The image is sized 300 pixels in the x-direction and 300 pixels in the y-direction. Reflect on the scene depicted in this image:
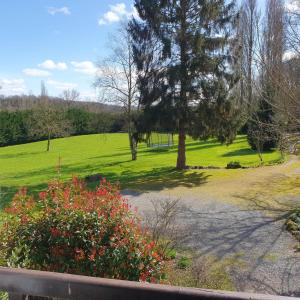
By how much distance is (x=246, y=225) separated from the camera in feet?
35.5

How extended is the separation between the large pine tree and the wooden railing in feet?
55.4

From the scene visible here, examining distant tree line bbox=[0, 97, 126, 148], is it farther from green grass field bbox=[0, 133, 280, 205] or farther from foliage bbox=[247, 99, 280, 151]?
foliage bbox=[247, 99, 280, 151]

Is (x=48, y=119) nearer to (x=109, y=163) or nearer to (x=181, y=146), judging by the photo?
(x=109, y=163)

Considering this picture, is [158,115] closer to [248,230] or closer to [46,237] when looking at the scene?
[248,230]

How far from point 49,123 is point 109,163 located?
48.9 ft

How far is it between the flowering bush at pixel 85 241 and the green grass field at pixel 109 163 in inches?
188

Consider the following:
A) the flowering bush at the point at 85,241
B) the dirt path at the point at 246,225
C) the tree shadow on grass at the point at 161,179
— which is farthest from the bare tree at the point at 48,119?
the flowering bush at the point at 85,241

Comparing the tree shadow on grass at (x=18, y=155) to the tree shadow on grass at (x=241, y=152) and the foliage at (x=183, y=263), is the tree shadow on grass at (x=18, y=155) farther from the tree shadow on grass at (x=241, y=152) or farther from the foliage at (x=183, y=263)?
the foliage at (x=183, y=263)

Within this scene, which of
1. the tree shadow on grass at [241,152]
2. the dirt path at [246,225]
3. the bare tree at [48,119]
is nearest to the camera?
the dirt path at [246,225]

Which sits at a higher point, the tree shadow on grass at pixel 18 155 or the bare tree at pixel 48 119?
the bare tree at pixel 48 119

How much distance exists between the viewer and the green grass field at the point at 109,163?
19.5 meters

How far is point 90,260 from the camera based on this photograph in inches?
174

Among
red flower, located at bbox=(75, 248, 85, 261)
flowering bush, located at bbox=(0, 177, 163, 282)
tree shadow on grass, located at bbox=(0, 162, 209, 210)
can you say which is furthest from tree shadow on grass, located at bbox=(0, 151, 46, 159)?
red flower, located at bbox=(75, 248, 85, 261)

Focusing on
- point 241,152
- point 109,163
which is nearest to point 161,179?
point 109,163
